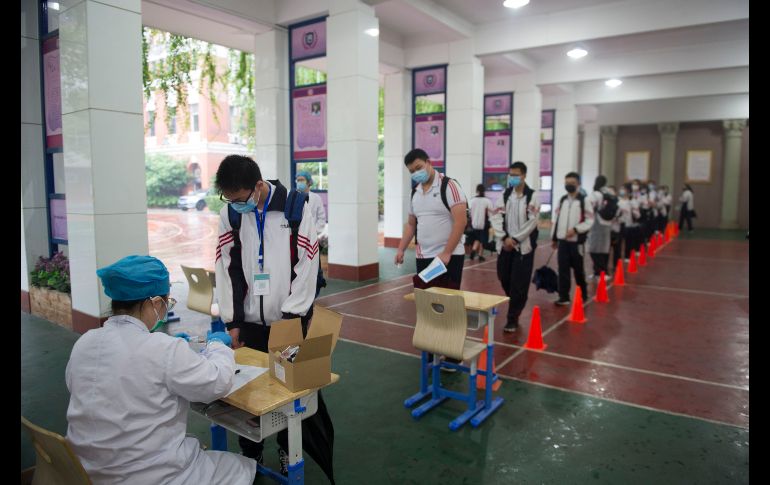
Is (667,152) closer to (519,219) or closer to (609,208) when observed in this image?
(609,208)

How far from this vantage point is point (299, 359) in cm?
218

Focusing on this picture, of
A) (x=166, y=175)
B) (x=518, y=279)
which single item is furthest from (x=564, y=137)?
(x=166, y=175)

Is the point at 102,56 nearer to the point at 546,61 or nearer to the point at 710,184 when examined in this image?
the point at 546,61

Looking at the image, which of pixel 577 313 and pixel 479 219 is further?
pixel 479 219

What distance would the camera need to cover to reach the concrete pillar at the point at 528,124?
48.9 feet

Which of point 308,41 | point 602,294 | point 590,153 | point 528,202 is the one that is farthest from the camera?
point 590,153

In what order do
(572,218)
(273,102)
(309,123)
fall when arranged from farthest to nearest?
(273,102), (309,123), (572,218)

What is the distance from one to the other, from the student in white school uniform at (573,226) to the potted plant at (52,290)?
6.18 metres

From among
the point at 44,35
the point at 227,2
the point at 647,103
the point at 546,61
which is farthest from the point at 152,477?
the point at 647,103

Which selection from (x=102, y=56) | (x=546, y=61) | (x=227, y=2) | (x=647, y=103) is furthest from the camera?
(x=647, y=103)

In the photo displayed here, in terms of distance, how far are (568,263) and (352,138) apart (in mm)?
4003

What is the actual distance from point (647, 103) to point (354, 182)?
17.0 metres

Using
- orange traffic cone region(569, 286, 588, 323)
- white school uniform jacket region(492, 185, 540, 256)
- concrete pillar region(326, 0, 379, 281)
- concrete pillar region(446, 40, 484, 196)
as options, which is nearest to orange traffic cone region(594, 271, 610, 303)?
A: orange traffic cone region(569, 286, 588, 323)

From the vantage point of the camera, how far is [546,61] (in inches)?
572
